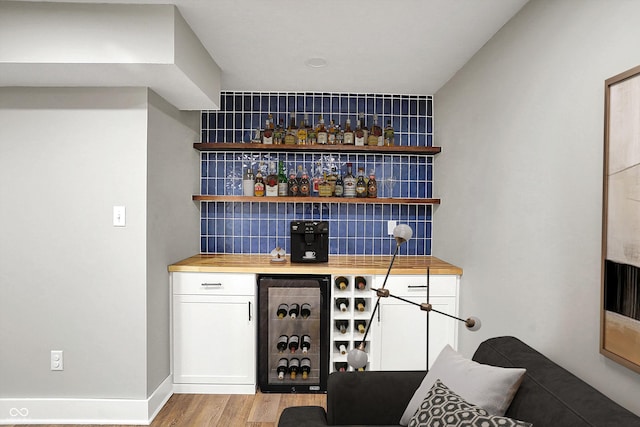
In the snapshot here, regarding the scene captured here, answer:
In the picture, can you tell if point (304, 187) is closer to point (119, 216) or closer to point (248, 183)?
point (248, 183)

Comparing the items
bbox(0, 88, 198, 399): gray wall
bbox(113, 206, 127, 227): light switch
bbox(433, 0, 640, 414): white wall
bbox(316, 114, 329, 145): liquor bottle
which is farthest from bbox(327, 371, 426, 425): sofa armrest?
bbox(316, 114, 329, 145): liquor bottle

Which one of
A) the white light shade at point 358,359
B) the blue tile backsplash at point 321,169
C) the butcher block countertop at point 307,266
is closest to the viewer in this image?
the white light shade at point 358,359

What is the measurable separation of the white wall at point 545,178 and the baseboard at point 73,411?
2.28 meters

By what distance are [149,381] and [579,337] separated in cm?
251

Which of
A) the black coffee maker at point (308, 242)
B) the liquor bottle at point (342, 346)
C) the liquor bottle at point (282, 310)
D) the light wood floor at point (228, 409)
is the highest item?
the black coffee maker at point (308, 242)

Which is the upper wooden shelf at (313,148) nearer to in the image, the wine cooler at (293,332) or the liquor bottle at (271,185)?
the liquor bottle at (271,185)

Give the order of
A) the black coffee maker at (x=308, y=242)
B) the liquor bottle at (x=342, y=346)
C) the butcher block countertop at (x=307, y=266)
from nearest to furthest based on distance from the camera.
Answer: the butcher block countertop at (x=307, y=266) → the liquor bottle at (x=342, y=346) → the black coffee maker at (x=308, y=242)

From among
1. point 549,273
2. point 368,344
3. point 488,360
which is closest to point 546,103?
point 549,273

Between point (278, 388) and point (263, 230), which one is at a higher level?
point (263, 230)

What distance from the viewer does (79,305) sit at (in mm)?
2670

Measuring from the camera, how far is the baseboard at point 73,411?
2664mm

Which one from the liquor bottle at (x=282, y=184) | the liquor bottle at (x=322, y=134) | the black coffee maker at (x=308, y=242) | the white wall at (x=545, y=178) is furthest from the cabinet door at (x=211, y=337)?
the white wall at (x=545, y=178)

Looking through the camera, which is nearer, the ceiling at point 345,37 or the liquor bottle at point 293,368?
the ceiling at point 345,37

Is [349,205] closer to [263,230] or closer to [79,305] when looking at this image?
[263,230]
